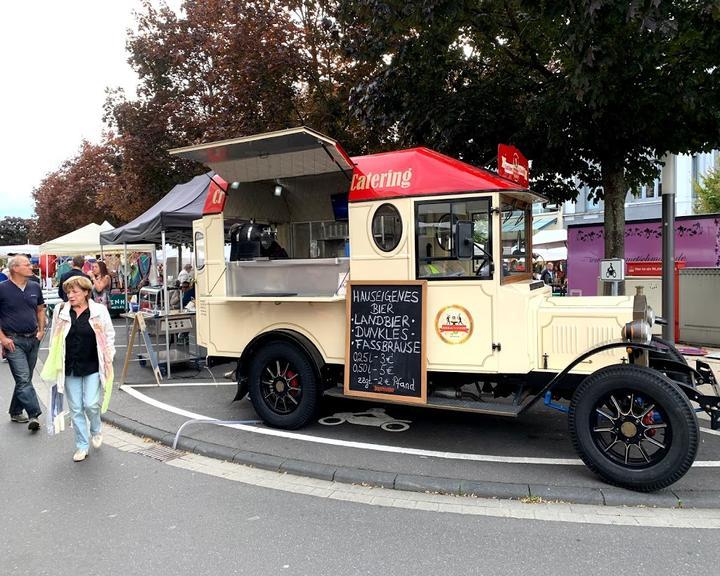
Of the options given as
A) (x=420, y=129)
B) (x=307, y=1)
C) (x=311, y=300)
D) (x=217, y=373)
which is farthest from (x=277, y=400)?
(x=307, y=1)

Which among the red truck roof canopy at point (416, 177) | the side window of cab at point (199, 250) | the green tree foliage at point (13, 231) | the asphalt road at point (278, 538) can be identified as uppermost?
the green tree foliage at point (13, 231)

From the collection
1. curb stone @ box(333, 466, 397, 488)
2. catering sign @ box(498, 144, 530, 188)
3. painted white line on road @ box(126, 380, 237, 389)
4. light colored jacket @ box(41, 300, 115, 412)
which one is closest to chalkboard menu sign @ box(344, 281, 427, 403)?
curb stone @ box(333, 466, 397, 488)

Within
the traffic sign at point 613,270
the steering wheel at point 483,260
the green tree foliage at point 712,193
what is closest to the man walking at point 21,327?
the steering wheel at point 483,260

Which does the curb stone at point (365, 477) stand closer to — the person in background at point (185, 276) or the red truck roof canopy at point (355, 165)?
the red truck roof canopy at point (355, 165)

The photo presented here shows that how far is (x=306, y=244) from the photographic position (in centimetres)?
719

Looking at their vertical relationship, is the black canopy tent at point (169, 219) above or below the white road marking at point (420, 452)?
above

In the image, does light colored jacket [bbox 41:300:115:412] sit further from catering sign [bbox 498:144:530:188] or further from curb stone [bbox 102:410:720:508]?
catering sign [bbox 498:144:530:188]

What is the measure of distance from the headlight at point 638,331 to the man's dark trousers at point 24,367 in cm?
579

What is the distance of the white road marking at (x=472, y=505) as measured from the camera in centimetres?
366

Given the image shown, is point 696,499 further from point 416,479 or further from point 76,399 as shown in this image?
point 76,399

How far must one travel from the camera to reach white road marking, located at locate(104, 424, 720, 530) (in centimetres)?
366

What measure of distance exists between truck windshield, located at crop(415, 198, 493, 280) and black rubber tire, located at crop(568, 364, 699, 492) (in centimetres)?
125

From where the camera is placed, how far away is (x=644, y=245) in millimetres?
11023

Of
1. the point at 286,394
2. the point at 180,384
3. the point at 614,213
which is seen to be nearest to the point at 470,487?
the point at 286,394
